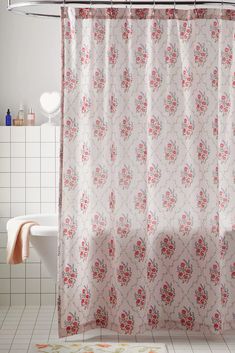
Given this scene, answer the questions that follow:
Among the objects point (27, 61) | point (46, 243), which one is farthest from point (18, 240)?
point (27, 61)

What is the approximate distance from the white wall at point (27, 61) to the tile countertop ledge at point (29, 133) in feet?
0.69

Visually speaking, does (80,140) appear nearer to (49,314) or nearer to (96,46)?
(96,46)

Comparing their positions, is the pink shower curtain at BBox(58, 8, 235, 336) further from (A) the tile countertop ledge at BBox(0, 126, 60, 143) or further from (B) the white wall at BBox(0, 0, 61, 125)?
(B) the white wall at BBox(0, 0, 61, 125)

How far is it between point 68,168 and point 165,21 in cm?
113

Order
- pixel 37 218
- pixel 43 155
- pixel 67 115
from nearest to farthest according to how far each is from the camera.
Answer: pixel 67 115 → pixel 37 218 → pixel 43 155

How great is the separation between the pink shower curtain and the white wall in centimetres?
134

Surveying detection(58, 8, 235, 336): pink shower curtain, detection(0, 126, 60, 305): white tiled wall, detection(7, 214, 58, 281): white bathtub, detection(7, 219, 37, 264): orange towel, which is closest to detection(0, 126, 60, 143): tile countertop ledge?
detection(0, 126, 60, 305): white tiled wall

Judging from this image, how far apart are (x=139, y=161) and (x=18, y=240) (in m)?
1.06

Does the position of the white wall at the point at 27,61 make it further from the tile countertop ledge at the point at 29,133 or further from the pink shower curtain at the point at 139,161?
the pink shower curtain at the point at 139,161

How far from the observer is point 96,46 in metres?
4.75

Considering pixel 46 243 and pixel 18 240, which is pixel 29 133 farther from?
pixel 46 243

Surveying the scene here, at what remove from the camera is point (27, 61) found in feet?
19.9

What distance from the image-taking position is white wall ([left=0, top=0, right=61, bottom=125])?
19.8ft

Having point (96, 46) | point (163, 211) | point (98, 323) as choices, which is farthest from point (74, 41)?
point (98, 323)
